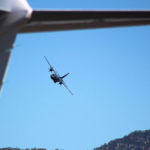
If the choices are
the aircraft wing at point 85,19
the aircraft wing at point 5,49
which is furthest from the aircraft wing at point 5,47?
the aircraft wing at point 85,19

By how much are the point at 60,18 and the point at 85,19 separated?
34 cm

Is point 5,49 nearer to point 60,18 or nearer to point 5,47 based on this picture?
point 5,47

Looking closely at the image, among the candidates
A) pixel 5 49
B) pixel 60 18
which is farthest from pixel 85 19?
pixel 5 49

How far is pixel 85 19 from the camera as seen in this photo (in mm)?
5848

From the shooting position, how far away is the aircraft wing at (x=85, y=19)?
5730mm

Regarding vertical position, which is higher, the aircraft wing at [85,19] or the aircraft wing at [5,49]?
the aircraft wing at [5,49]

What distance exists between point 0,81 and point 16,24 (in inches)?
41.1

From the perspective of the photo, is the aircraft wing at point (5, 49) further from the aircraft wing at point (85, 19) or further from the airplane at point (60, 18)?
the aircraft wing at point (85, 19)

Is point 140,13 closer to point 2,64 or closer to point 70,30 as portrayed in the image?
point 70,30

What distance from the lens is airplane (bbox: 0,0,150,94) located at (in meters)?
5.71

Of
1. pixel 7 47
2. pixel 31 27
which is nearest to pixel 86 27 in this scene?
pixel 31 27

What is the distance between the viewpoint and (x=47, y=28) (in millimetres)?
6207

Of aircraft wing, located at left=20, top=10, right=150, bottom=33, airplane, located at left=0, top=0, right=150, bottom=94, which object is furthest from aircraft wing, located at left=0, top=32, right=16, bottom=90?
aircraft wing, located at left=20, top=10, right=150, bottom=33

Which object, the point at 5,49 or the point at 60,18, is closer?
the point at 60,18
